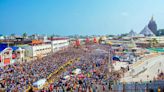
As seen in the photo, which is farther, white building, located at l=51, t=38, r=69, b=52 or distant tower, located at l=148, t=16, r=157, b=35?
distant tower, located at l=148, t=16, r=157, b=35

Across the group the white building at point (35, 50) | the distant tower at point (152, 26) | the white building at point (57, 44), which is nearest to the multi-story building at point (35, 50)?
the white building at point (35, 50)

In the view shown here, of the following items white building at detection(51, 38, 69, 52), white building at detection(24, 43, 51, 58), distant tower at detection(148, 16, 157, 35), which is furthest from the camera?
distant tower at detection(148, 16, 157, 35)

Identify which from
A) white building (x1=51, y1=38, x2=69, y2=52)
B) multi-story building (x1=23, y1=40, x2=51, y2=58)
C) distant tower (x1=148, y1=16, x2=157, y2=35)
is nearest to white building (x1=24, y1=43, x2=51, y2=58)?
multi-story building (x1=23, y1=40, x2=51, y2=58)

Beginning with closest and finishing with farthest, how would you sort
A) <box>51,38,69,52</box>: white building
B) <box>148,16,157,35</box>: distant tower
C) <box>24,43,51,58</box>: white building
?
<box>24,43,51,58</box>: white building, <box>51,38,69,52</box>: white building, <box>148,16,157,35</box>: distant tower

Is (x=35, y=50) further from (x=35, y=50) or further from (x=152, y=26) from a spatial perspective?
(x=152, y=26)

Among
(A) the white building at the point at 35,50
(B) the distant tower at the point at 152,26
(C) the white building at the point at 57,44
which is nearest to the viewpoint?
(A) the white building at the point at 35,50

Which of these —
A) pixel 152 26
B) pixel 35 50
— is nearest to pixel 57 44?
pixel 35 50

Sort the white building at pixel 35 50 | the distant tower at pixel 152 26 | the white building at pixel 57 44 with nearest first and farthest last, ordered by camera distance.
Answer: the white building at pixel 35 50 < the white building at pixel 57 44 < the distant tower at pixel 152 26

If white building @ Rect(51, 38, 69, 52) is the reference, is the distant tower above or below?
above

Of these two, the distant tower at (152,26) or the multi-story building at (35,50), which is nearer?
the multi-story building at (35,50)

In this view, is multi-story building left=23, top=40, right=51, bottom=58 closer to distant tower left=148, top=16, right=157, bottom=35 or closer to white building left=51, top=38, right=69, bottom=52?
white building left=51, top=38, right=69, bottom=52

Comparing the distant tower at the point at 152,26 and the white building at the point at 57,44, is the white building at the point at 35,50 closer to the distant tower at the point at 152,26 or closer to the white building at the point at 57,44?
the white building at the point at 57,44
